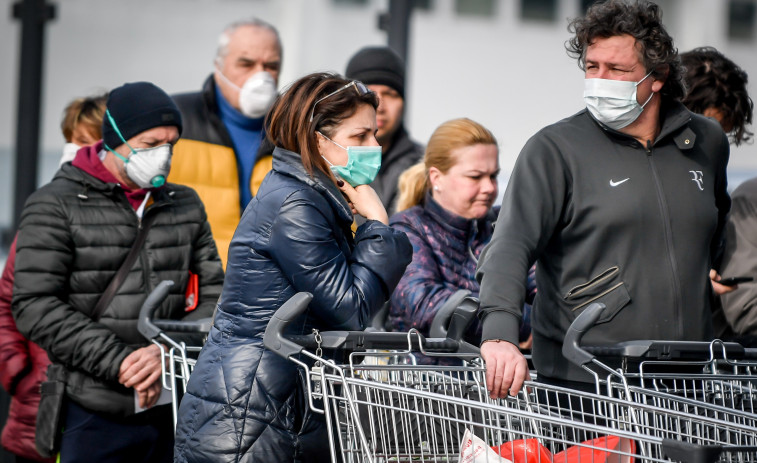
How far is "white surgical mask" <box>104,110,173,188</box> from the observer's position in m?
4.26

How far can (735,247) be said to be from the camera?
12.4ft

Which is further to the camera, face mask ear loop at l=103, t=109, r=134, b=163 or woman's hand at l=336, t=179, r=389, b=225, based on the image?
face mask ear loop at l=103, t=109, r=134, b=163

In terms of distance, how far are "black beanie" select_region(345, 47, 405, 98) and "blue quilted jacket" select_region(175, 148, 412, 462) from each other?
270 centimetres

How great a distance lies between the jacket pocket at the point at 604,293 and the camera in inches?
127

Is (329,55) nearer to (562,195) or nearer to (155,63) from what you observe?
(155,63)

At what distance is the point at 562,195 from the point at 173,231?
5.70 ft

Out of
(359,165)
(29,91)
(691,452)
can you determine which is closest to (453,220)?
(359,165)

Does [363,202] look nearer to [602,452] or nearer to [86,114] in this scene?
[602,452]

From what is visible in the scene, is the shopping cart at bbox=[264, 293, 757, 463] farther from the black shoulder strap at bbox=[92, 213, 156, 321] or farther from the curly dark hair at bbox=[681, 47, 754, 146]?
the curly dark hair at bbox=[681, 47, 754, 146]

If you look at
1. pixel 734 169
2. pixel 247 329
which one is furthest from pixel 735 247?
pixel 734 169

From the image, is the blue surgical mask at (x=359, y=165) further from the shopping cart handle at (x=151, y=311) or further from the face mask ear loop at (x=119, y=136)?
the face mask ear loop at (x=119, y=136)

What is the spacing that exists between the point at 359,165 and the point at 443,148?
159cm

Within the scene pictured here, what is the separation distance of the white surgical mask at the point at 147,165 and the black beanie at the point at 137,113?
7 cm

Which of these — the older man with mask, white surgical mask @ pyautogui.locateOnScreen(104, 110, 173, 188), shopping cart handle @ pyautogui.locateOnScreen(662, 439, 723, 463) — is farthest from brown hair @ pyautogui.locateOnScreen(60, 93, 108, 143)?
shopping cart handle @ pyautogui.locateOnScreen(662, 439, 723, 463)
